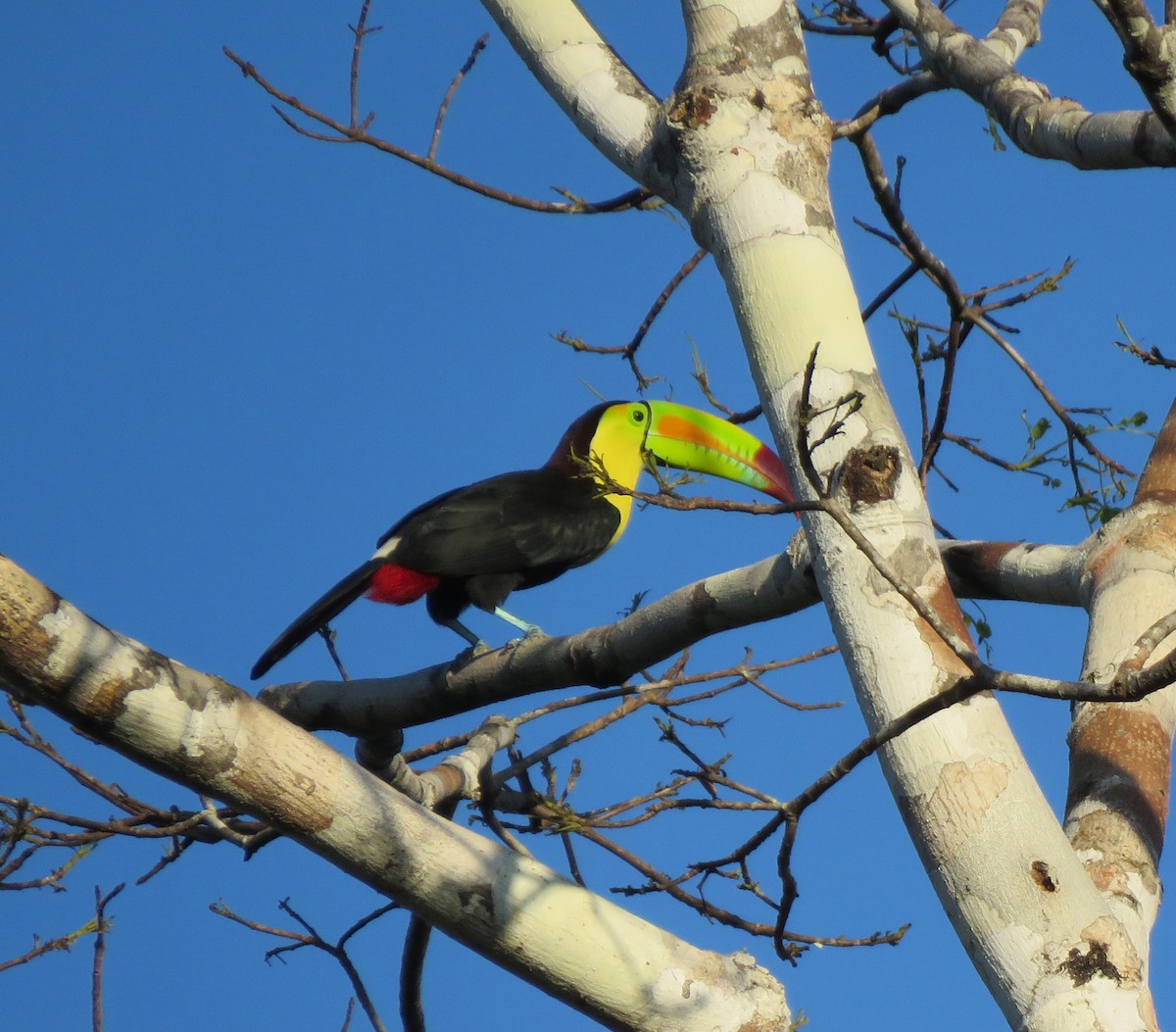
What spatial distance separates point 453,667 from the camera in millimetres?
3254

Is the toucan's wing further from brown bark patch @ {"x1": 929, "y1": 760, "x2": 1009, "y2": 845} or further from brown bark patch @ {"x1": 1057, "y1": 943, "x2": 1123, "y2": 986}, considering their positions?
brown bark patch @ {"x1": 1057, "y1": 943, "x2": 1123, "y2": 986}

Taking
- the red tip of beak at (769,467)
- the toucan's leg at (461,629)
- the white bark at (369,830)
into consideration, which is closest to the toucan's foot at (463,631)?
the toucan's leg at (461,629)

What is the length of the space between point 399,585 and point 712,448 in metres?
1.51

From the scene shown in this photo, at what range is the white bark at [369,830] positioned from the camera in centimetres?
169

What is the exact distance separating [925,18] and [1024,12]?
775mm

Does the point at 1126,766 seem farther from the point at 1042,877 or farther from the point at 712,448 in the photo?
the point at 712,448

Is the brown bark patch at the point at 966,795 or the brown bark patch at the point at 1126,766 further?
the brown bark patch at the point at 1126,766

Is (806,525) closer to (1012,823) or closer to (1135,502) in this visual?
(1012,823)

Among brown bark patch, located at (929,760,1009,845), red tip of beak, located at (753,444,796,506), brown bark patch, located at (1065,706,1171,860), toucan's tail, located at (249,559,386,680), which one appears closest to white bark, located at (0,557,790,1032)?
brown bark patch, located at (929,760,1009,845)

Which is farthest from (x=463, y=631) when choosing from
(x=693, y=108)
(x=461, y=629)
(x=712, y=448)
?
(x=693, y=108)

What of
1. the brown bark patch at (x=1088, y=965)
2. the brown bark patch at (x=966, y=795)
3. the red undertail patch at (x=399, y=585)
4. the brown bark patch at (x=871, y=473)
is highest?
the red undertail patch at (x=399, y=585)

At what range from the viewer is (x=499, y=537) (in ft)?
16.1

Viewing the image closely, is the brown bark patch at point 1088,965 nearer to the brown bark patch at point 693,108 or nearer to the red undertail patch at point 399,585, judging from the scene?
the brown bark patch at point 693,108

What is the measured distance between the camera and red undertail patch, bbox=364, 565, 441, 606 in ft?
15.8
